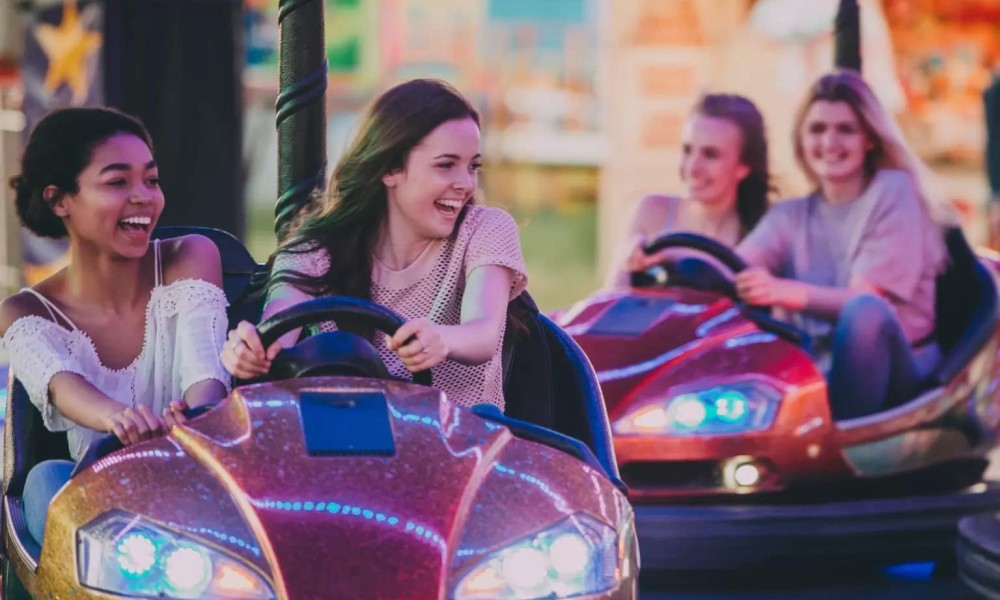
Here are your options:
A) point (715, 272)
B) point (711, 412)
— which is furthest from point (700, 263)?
point (711, 412)

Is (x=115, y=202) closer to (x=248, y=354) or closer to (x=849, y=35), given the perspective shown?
(x=248, y=354)

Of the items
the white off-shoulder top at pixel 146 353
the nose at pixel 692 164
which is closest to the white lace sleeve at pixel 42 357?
the white off-shoulder top at pixel 146 353

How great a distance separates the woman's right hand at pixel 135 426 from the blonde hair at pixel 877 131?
8.81ft

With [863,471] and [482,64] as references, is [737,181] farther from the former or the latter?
[482,64]

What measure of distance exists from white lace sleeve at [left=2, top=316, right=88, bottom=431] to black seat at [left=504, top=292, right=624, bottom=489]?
70 cm

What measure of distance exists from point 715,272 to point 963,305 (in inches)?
30.6

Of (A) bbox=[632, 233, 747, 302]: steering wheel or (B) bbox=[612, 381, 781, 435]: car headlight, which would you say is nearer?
(B) bbox=[612, 381, 781, 435]: car headlight

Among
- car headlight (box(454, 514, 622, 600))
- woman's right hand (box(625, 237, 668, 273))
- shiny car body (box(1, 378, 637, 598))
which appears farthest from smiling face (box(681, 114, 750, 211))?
car headlight (box(454, 514, 622, 600))

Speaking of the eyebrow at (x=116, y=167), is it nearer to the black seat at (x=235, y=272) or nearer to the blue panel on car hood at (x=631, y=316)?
the black seat at (x=235, y=272)

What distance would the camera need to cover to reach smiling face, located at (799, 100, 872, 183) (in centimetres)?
479

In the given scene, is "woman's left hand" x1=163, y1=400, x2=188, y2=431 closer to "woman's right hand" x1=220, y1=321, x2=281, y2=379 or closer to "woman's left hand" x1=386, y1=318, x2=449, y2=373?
"woman's right hand" x1=220, y1=321, x2=281, y2=379

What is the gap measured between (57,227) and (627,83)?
23.7 feet

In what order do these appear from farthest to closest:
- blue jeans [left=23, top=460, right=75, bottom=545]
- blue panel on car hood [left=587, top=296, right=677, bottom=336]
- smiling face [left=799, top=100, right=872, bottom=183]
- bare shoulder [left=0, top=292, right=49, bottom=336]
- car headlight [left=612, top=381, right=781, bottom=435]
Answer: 1. smiling face [left=799, top=100, right=872, bottom=183]
2. blue panel on car hood [left=587, top=296, right=677, bottom=336]
3. car headlight [left=612, top=381, right=781, bottom=435]
4. bare shoulder [left=0, top=292, right=49, bottom=336]
5. blue jeans [left=23, top=460, right=75, bottom=545]

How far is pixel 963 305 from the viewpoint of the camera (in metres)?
4.80
